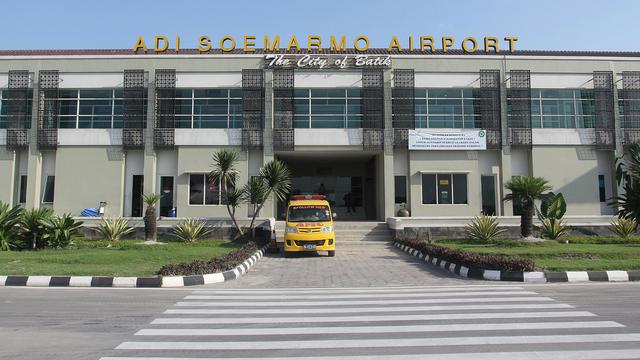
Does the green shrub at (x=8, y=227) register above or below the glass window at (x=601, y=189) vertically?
below

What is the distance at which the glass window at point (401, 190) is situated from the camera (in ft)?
89.4

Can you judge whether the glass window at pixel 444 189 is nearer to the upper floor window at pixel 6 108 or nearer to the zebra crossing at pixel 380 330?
the zebra crossing at pixel 380 330

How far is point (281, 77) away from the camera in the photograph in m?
27.0

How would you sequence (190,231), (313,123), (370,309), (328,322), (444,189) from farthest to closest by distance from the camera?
(313,123), (444,189), (190,231), (370,309), (328,322)

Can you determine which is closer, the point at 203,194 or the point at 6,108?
the point at 203,194

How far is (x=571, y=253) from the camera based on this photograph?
49.4 feet

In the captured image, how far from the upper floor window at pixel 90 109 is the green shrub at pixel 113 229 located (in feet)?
24.0

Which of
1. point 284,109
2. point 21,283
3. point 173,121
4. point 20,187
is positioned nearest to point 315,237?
point 21,283

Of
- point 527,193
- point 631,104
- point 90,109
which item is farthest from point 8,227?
point 631,104

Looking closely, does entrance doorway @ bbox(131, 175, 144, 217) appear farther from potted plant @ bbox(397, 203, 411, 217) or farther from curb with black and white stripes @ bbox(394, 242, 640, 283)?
curb with black and white stripes @ bbox(394, 242, 640, 283)

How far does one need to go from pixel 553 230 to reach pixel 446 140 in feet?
26.3

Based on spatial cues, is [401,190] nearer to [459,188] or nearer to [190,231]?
[459,188]

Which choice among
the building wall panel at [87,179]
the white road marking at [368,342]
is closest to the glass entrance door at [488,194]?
the building wall panel at [87,179]

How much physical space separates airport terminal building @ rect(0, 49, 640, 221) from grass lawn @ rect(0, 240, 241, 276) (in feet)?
29.6
